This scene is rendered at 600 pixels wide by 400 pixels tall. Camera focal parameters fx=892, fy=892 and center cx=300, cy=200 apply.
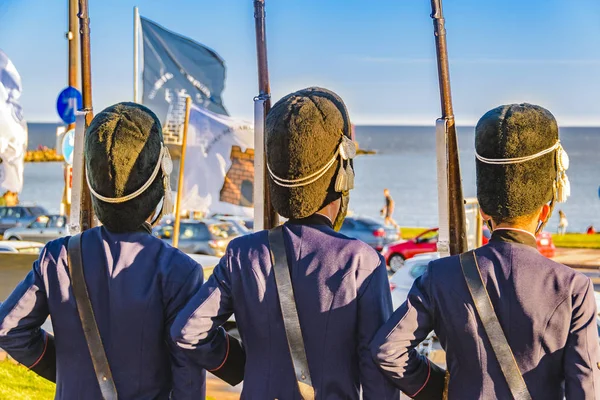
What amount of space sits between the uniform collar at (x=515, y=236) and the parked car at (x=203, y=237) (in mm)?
17059

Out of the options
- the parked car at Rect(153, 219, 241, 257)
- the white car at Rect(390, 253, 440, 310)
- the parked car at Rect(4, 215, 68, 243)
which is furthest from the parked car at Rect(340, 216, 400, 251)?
the white car at Rect(390, 253, 440, 310)

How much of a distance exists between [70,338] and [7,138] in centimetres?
847

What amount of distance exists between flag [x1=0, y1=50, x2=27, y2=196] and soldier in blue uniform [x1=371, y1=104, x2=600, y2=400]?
29.0 ft

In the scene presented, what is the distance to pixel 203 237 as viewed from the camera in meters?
20.7

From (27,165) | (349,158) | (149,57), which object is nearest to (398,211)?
(149,57)

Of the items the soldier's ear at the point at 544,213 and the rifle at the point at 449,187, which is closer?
the soldier's ear at the point at 544,213

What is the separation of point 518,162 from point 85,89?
2.95 meters

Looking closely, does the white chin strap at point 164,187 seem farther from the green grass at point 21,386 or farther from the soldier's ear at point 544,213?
the green grass at point 21,386

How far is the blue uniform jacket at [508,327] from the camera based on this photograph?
300cm

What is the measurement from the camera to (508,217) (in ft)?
10.7

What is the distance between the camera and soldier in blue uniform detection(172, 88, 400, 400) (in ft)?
10.5

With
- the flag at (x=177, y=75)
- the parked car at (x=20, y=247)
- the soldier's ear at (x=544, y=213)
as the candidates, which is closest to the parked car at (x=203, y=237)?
the parked car at (x=20, y=247)

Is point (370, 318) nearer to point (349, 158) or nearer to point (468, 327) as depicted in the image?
point (468, 327)

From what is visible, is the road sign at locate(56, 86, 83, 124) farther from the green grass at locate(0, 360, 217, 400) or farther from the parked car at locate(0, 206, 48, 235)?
the parked car at locate(0, 206, 48, 235)
